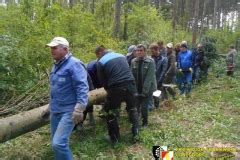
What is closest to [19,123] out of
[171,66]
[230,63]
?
[171,66]

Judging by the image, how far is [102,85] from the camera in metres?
7.83

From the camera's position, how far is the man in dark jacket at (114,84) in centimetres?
721

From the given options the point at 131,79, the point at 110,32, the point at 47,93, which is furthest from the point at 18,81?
the point at 110,32

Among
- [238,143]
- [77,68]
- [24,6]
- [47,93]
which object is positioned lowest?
[238,143]

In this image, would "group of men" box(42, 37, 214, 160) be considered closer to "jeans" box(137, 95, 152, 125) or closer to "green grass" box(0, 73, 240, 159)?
"jeans" box(137, 95, 152, 125)

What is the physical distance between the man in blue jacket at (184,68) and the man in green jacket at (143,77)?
4.49m

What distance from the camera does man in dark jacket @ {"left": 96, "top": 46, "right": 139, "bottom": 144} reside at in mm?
7215

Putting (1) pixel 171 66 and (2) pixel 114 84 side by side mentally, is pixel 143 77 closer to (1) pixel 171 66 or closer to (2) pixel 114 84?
(2) pixel 114 84

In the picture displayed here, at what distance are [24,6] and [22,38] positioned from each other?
1668 mm

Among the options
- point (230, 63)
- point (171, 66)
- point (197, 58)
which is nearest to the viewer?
point (171, 66)

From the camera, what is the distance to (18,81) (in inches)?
361

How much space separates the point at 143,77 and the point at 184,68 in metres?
4.82

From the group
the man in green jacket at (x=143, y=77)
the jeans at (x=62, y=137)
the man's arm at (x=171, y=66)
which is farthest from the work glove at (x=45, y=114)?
the man's arm at (x=171, y=66)

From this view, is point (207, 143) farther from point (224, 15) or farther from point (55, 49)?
point (224, 15)
